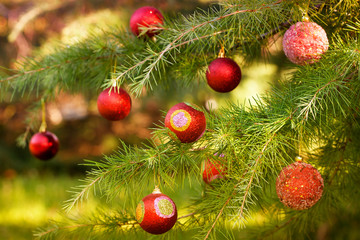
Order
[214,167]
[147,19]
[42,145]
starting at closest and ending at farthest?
[214,167]
[147,19]
[42,145]

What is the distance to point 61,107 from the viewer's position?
155 inches

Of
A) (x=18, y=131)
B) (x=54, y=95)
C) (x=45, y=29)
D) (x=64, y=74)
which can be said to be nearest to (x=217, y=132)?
(x=64, y=74)

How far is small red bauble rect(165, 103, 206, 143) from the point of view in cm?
66

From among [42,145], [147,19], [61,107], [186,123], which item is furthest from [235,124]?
[61,107]

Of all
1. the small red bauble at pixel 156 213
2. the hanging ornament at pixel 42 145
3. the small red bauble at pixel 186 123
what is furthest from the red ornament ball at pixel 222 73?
→ the hanging ornament at pixel 42 145

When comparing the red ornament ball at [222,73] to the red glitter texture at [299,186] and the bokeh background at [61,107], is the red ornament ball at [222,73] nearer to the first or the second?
the bokeh background at [61,107]

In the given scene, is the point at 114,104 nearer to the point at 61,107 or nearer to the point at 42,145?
the point at 42,145

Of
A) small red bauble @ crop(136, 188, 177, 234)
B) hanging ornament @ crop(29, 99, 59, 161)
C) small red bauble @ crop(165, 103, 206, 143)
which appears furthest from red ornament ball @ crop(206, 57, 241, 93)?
hanging ornament @ crop(29, 99, 59, 161)

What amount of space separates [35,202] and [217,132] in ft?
8.62

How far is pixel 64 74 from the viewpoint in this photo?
100 centimetres

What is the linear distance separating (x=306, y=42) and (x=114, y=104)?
0.43m

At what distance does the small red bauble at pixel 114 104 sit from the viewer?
0.83m

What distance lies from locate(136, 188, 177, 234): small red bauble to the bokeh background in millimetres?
213

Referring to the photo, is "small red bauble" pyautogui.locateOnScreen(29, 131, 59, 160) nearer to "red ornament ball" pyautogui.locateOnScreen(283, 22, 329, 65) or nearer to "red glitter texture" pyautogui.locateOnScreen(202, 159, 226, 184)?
"red glitter texture" pyautogui.locateOnScreen(202, 159, 226, 184)
